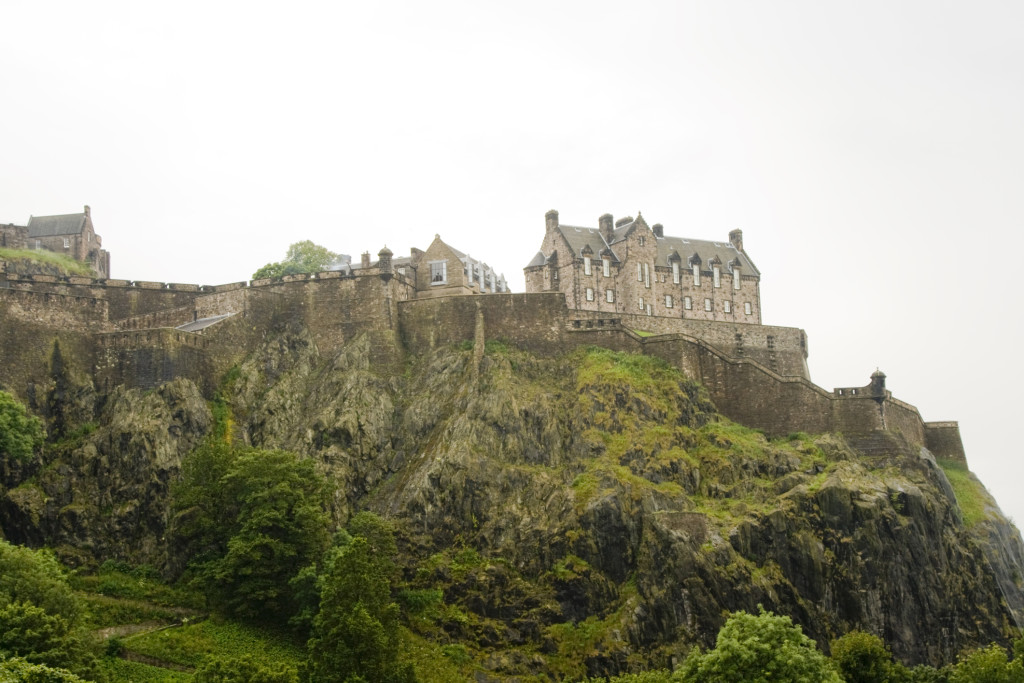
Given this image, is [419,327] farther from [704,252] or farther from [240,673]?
[240,673]

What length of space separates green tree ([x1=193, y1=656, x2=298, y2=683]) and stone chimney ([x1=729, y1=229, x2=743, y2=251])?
55933 millimetres

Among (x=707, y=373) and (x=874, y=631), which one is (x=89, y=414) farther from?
(x=874, y=631)

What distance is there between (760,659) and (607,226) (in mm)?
43182

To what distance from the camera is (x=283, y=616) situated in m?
53.4

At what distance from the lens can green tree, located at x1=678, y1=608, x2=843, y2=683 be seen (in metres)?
45.2

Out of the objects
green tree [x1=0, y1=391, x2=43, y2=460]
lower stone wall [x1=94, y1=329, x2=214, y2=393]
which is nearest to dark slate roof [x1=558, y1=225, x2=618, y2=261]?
lower stone wall [x1=94, y1=329, x2=214, y2=393]

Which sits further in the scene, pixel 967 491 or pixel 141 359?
pixel 967 491

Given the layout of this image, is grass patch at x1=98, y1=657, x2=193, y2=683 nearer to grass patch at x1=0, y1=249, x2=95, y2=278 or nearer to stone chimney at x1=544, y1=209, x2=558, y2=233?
grass patch at x1=0, y1=249, x2=95, y2=278

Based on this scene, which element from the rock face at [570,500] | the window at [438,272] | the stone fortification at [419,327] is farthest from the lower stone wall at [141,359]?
the window at [438,272]

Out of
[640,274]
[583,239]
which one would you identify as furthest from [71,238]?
[640,274]

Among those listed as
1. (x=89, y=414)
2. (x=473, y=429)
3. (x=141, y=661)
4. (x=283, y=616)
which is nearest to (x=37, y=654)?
(x=141, y=661)

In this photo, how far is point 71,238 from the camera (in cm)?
8512

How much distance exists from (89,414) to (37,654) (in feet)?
71.7

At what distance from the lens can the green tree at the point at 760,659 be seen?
4522cm
